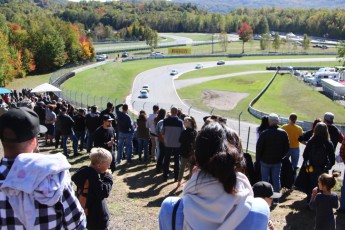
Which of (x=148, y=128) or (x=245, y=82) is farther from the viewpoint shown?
(x=245, y=82)

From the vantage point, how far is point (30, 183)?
2736mm

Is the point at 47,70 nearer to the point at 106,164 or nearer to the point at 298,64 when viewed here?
the point at 298,64

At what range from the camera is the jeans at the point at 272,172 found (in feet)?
29.8

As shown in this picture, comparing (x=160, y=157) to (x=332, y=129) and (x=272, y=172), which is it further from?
(x=332, y=129)

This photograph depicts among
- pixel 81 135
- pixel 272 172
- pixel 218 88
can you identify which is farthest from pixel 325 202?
pixel 218 88

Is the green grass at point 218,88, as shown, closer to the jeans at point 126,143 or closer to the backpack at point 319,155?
the jeans at point 126,143

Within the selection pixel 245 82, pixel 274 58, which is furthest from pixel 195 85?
pixel 274 58

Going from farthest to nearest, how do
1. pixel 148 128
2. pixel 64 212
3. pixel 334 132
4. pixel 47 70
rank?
1. pixel 47 70
2. pixel 148 128
3. pixel 334 132
4. pixel 64 212

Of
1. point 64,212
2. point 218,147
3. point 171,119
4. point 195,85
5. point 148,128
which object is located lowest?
point 195,85

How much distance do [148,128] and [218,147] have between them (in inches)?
436

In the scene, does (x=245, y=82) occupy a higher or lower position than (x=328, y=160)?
lower

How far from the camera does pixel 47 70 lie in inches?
2785

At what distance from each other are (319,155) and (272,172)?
1.12 m

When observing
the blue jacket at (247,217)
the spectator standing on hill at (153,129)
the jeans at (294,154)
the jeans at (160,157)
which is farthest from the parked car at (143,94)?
the blue jacket at (247,217)
